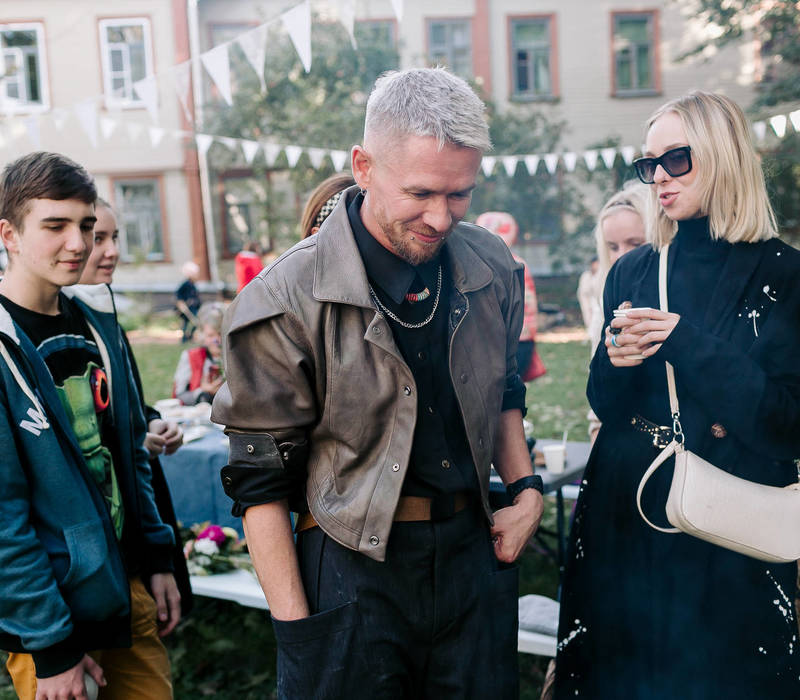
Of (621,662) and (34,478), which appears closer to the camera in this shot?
(34,478)

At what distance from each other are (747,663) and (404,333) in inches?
52.6

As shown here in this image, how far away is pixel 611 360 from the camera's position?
2.22 metres

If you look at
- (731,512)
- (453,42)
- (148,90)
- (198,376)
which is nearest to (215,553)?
(198,376)

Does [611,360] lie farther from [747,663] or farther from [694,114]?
[747,663]

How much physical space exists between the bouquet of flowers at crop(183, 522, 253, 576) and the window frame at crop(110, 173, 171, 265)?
696 inches

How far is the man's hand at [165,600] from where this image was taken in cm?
246

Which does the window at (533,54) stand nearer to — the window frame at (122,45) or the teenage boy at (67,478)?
the window frame at (122,45)

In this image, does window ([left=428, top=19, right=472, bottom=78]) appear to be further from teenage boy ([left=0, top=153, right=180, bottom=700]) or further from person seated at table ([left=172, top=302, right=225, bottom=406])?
teenage boy ([left=0, top=153, right=180, bottom=700])

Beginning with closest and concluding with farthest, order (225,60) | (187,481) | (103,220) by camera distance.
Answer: (103,220) < (187,481) < (225,60)

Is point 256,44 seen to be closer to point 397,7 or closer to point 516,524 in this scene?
point 397,7

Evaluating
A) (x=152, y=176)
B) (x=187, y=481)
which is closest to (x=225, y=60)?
(x=187, y=481)

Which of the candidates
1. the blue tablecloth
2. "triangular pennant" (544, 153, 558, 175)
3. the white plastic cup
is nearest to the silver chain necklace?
the white plastic cup

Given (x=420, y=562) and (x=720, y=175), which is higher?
(x=720, y=175)

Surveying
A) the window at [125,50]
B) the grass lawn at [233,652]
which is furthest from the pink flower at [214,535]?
the window at [125,50]
